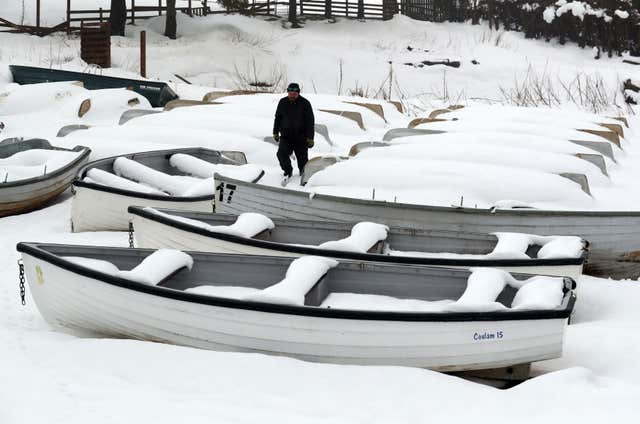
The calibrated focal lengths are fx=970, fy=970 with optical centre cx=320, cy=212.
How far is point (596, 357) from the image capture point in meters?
8.07

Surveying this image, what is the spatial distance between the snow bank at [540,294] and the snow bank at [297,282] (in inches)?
64.4

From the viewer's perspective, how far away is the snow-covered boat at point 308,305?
7.45 metres

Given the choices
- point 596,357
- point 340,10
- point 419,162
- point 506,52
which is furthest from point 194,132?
point 340,10

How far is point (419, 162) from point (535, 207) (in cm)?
181

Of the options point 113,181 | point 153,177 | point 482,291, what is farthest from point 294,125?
point 482,291

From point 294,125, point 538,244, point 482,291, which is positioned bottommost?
point 538,244

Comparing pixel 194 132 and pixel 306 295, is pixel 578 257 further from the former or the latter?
pixel 194 132

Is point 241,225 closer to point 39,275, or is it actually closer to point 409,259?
point 409,259

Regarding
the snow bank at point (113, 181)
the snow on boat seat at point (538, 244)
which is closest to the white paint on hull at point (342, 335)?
the snow on boat seat at point (538, 244)

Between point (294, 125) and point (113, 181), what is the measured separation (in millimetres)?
2680

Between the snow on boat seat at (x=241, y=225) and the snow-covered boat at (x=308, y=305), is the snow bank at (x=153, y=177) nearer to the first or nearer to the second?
the snow on boat seat at (x=241, y=225)

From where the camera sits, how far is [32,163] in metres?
15.1

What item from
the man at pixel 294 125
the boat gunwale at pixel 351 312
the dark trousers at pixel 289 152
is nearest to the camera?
the boat gunwale at pixel 351 312

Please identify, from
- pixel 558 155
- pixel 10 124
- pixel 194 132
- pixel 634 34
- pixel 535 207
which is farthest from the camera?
pixel 634 34
